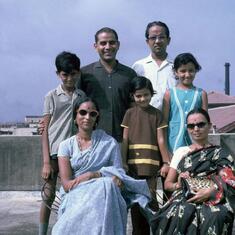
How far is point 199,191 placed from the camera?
371 centimetres

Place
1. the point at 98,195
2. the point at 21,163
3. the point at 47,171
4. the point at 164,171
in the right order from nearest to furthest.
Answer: the point at 98,195 → the point at 164,171 → the point at 47,171 → the point at 21,163

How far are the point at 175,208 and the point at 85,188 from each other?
25.6 inches

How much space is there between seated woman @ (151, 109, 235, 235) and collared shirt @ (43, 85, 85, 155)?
3.48ft

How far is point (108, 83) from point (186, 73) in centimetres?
65

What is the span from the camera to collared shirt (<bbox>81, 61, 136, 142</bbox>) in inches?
176

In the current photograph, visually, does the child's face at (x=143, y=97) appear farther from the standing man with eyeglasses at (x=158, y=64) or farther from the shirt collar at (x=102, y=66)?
the shirt collar at (x=102, y=66)

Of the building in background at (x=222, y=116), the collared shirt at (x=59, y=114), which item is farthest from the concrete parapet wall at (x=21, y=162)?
the building in background at (x=222, y=116)

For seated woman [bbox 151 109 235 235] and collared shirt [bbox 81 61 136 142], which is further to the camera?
collared shirt [bbox 81 61 136 142]

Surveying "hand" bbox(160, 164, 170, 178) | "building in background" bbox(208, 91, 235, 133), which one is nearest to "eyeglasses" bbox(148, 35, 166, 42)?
"hand" bbox(160, 164, 170, 178)

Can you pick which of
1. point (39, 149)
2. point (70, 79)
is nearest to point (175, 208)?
point (70, 79)

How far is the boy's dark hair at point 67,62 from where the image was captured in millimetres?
4445

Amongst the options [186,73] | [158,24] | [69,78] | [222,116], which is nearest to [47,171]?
[69,78]

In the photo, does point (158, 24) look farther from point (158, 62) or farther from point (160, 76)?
point (160, 76)

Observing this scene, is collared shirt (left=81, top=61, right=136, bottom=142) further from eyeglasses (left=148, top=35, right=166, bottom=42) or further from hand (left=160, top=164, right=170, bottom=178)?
hand (left=160, top=164, right=170, bottom=178)
